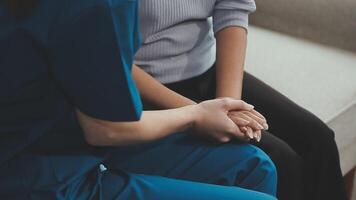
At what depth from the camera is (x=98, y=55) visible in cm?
78

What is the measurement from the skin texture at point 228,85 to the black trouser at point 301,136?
62 millimetres

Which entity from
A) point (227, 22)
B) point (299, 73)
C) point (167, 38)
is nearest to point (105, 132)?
point (167, 38)

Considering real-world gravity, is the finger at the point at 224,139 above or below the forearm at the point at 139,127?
below

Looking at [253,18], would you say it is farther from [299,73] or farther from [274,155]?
[274,155]

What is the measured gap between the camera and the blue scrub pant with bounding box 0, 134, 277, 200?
2.93 ft

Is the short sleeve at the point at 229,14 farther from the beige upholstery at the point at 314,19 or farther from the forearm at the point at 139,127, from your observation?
the beige upholstery at the point at 314,19

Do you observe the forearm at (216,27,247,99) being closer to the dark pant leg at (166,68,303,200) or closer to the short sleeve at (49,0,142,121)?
the dark pant leg at (166,68,303,200)

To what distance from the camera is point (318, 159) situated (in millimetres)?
1283

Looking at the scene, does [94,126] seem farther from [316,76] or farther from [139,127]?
[316,76]

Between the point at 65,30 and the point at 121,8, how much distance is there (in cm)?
8

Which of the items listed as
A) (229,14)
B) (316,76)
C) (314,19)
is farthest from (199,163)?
(314,19)

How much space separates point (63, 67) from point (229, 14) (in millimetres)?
621

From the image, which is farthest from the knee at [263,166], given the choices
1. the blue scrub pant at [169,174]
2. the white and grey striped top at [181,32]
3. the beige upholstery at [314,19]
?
the beige upholstery at [314,19]

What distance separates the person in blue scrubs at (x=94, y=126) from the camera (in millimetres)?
773
